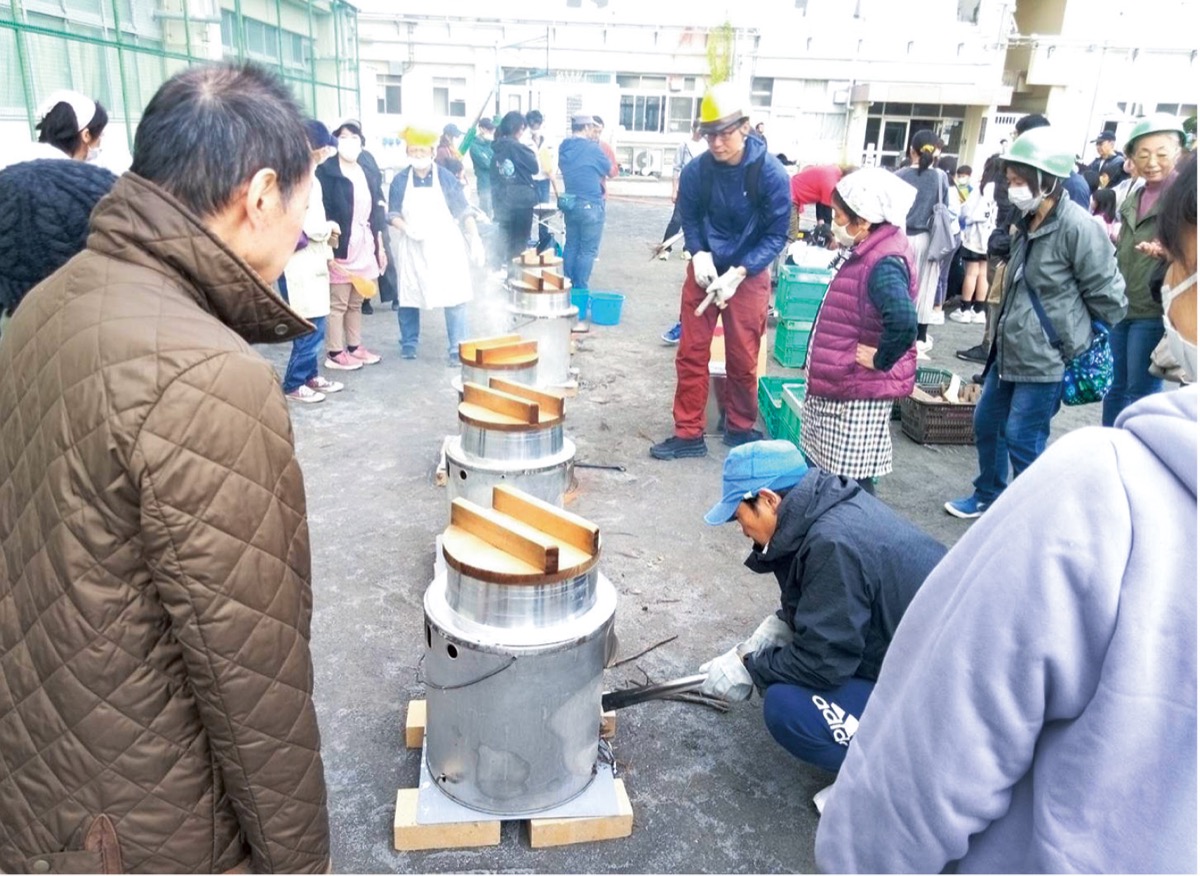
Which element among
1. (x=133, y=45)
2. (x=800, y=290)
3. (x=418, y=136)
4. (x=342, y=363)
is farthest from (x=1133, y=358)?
(x=133, y=45)

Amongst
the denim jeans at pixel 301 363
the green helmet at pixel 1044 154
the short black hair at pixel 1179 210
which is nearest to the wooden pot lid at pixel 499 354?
the denim jeans at pixel 301 363

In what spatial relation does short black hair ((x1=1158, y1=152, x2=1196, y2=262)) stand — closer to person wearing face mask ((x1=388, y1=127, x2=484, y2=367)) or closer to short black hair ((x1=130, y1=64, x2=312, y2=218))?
short black hair ((x1=130, y1=64, x2=312, y2=218))

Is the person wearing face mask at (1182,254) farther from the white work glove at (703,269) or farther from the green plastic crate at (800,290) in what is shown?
the green plastic crate at (800,290)

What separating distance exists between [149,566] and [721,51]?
31535 mm

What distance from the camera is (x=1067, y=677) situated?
0.91m

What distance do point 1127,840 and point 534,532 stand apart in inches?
65.4

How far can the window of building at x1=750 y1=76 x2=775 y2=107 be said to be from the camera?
2989 cm

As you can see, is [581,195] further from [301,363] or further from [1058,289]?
[1058,289]

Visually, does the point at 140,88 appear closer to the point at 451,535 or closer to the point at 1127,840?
the point at 451,535

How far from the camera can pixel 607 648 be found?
2420 millimetres

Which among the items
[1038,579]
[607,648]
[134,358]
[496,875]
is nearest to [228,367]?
[134,358]

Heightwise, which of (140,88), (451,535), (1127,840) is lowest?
(451,535)

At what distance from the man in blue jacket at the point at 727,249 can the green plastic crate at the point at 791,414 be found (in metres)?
0.28

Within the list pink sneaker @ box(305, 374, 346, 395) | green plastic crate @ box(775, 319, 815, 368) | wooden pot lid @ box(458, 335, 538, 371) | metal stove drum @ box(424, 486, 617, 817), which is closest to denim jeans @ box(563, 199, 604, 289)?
green plastic crate @ box(775, 319, 815, 368)
